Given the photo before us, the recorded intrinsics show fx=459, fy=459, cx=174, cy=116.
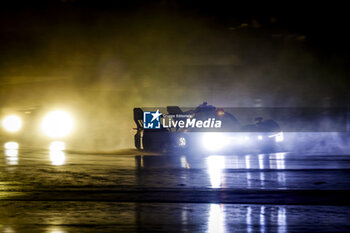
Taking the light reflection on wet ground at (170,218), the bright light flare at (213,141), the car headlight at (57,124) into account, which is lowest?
the light reflection on wet ground at (170,218)

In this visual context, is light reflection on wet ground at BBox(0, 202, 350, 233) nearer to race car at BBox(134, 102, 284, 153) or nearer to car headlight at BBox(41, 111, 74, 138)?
race car at BBox(134, 102, 284, 153)

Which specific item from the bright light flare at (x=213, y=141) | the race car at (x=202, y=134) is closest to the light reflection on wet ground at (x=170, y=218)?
the race car at (x=202, y=134)

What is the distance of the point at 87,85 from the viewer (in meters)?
27.7

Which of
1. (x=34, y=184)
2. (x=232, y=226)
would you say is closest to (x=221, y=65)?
(x=34, y=184)

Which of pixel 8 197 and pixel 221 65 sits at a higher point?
pixel 221 65

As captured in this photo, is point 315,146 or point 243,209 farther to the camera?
point 315,146

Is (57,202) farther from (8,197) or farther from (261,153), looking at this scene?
(261,153)

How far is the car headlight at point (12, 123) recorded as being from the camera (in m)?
24.5

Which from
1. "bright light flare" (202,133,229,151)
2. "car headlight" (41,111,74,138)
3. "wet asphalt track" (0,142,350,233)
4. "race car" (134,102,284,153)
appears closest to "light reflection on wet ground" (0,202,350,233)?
"wet asphalt track" (0,142,350,233)

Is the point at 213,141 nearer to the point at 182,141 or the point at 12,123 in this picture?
the point at 182,141

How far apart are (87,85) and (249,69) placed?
9.71 metres

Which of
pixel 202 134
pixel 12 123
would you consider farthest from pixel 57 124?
pixel 202 134

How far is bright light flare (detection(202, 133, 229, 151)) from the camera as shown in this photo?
14.8 meters

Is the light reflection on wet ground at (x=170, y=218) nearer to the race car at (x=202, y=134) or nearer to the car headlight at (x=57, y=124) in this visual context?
the race car at (x=202, y=134)
